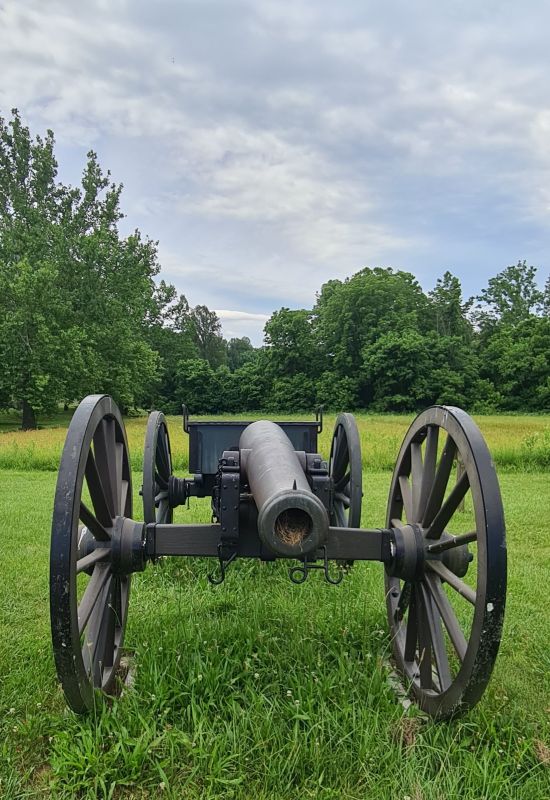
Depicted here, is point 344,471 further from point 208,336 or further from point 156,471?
point 208,336

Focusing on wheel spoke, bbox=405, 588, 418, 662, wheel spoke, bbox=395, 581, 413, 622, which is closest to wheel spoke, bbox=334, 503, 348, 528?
wheel spoke, bbox=395, 581, 413, 622

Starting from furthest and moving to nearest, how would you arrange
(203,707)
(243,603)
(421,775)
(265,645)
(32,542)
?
(32,542) → (243,603) → (265,645) → (203,707) → (421,775)

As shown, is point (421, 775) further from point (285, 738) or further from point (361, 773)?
point (285, 738)

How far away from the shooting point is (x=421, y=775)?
2086 mm

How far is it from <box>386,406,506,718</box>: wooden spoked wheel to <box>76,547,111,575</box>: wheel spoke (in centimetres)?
143

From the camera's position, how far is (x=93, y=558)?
2.51 meters

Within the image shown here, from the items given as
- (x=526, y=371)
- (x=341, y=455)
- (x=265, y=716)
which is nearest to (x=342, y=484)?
(x=341, y=455)

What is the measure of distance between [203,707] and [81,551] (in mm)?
884

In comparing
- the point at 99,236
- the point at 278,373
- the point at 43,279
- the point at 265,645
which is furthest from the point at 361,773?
the point at 278,373

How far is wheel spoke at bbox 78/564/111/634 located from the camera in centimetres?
226

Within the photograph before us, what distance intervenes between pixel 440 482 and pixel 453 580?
447 millimetres

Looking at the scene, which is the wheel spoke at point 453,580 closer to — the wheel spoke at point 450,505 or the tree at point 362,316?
the wheel spoke at point 450,505

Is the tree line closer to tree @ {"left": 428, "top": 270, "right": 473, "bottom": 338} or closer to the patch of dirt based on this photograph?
tree @ {"left": 428, "top": 270, "right": 473, "bottom": 338}

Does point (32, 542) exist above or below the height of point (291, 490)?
below
